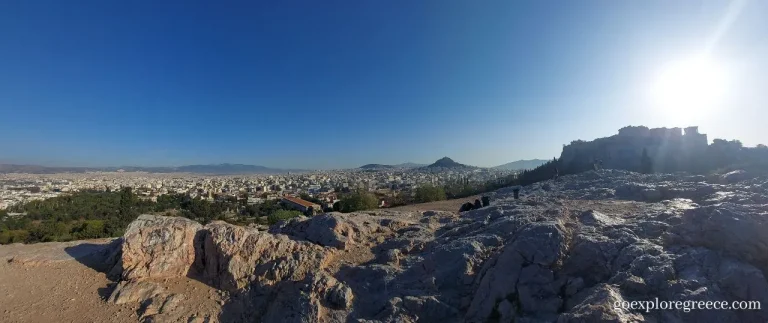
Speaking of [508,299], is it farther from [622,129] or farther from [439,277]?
[622,129]

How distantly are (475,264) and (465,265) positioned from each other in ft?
0.95

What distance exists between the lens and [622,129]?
192ft

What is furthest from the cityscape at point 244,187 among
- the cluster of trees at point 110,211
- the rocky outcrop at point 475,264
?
the rocky outcrop at point 475,264

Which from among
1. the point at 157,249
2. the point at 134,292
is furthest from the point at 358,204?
the point at 134,292

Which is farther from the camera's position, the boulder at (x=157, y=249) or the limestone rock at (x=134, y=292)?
the boulder at (x=157, y=249)

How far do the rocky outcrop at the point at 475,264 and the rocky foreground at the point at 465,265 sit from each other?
0.10ft

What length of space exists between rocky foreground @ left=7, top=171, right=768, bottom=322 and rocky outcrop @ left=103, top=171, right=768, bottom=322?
31mm

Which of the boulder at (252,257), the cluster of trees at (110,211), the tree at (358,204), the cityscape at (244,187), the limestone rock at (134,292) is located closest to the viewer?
the limestone rock at (134,292)

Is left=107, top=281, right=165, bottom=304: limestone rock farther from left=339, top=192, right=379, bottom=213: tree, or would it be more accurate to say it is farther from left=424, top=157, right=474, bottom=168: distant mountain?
left=424, top=157, right=474, bottom=168: distant mountain

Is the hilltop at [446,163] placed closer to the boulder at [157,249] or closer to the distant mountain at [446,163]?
the distant mountain at [446,163]

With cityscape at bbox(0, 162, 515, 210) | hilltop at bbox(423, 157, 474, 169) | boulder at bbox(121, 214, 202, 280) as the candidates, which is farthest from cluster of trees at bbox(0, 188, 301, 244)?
hilltop at bbox(423, 157, 474, 169)

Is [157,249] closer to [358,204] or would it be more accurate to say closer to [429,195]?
[358,204]

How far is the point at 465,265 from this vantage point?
9.09 meters

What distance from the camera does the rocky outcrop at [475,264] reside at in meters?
6.50
